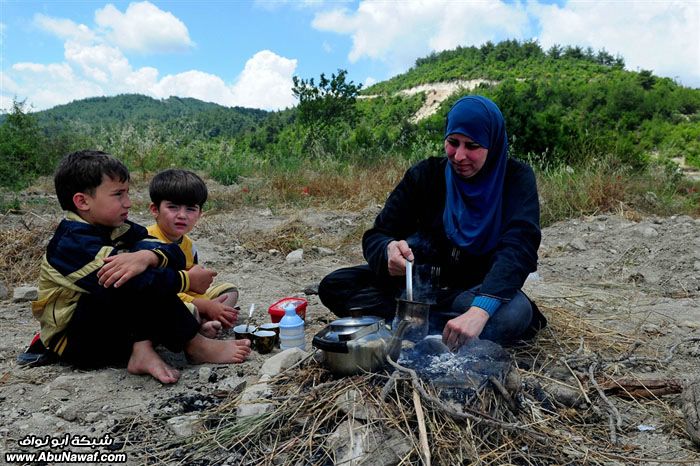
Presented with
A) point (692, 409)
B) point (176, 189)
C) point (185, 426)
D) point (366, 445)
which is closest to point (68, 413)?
point (185, 426)

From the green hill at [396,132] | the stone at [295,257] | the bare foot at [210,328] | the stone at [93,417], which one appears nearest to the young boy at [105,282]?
the stone at [93,417]

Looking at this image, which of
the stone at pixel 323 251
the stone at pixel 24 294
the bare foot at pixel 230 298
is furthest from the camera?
the stone at pixel 323 251

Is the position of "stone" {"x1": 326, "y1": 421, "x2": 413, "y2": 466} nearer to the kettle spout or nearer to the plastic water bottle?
the kettle spout

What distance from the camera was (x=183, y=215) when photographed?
2.91 metres

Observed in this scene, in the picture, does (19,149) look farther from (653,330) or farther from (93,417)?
(653,330)

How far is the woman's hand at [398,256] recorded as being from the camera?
2332 mm

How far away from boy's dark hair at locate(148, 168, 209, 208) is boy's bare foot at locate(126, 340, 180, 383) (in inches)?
33.7

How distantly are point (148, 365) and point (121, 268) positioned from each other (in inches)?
19.2

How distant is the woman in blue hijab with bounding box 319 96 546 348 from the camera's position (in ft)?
7.68

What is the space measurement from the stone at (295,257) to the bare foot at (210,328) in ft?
6.09

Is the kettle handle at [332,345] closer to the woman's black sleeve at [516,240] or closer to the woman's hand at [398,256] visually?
the woman's hand at [398,256]

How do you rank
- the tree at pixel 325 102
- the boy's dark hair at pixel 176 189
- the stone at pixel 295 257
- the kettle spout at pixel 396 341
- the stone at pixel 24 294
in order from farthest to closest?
the tree at pixel 325 102
the stone at pixel 295 257
the stone at pixel 24 294
the boy's dark hair at pixel 176 189
the kettle spout at pixel 396 341

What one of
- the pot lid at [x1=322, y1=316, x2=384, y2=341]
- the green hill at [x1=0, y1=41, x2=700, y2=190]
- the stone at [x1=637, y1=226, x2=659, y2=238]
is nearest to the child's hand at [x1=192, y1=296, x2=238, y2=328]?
the pot lid at [x1=322, y1=316, x2=384, y2=341]

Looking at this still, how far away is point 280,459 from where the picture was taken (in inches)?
67.2
